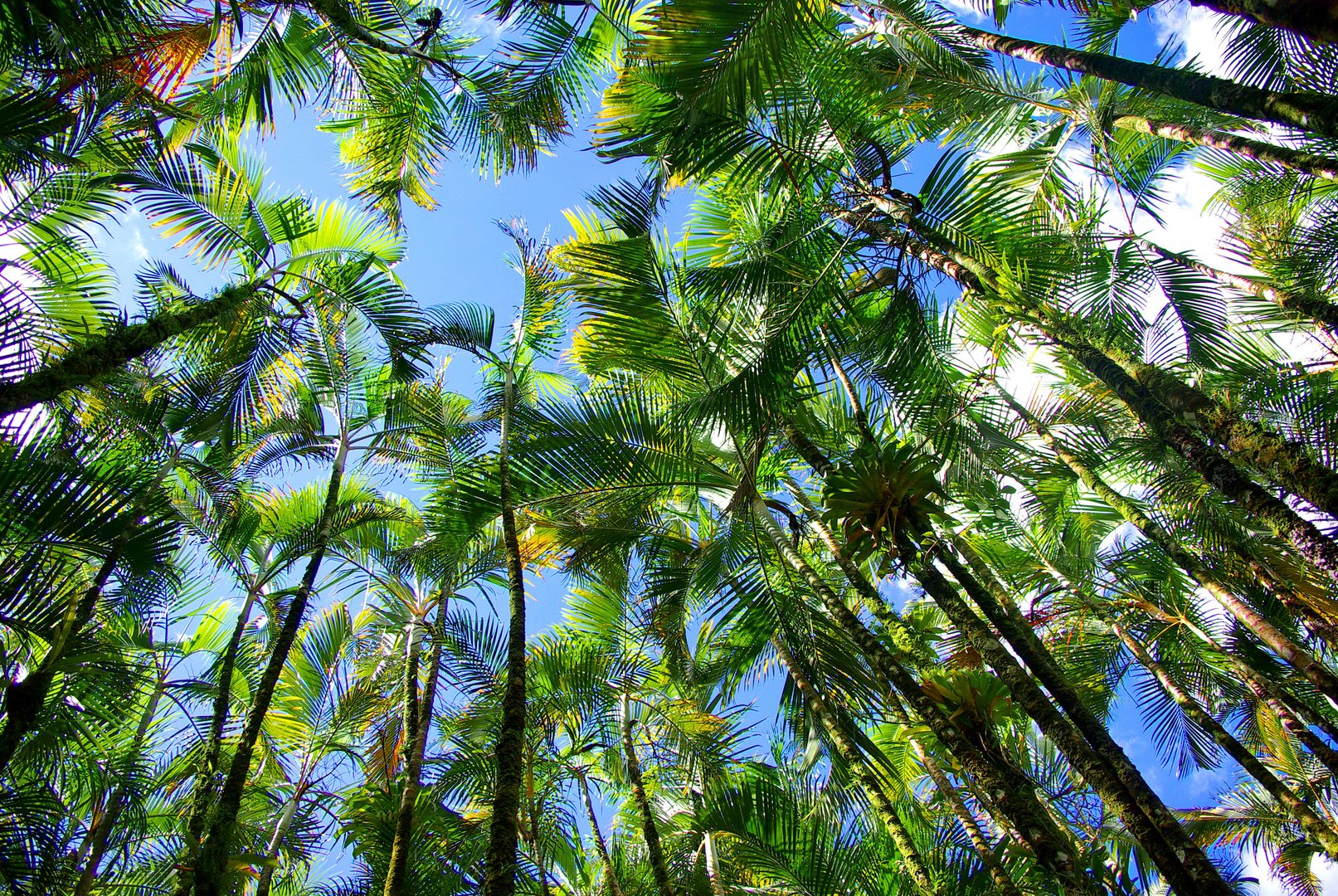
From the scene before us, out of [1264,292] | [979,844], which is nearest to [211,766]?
[979,844]

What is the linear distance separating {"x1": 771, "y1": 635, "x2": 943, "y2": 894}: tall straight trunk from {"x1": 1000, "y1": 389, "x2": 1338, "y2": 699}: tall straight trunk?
3355 mm

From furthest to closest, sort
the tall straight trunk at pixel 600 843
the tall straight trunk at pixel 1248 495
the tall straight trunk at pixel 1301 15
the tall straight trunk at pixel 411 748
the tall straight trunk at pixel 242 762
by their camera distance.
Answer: the tall straight trunk at pixel 600 843 → the tall straight trunk at pixel 411 748 → the tall straight trunk at pixel 242 762 → the tall straight trunk at pixel 1248 495 → the tall straight trunk at pixel 1301 15

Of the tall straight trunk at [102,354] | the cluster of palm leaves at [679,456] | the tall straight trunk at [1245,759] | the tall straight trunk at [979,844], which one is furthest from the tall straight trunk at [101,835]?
the tall straight trunk at [1245,759]

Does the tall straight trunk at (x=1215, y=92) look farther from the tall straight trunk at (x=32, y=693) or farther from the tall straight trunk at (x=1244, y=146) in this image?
the tall straight trunk at (x=32, y=693)

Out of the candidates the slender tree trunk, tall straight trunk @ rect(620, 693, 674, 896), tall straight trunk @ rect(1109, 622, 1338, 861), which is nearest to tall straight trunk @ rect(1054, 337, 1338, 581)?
tall straight trunk @ rect(1109, 622, 1338, 861)

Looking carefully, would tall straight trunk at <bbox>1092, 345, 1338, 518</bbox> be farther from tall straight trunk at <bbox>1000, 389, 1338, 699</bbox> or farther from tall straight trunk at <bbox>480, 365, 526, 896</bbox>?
tall straight trunk at <bbox>480, 365, 526, 896</bbox>

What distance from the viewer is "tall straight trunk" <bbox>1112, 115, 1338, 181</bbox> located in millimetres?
3749

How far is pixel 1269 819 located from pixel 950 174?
9061 millimetres

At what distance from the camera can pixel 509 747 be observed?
3.58 meters

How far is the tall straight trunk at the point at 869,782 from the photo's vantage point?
333cm

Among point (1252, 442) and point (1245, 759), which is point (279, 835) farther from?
point (1245, 759)

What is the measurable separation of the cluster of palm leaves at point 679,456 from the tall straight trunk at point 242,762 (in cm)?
3

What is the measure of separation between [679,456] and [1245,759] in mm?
5270

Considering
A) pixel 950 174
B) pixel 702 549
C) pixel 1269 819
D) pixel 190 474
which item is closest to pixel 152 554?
→ pixel 190 474
